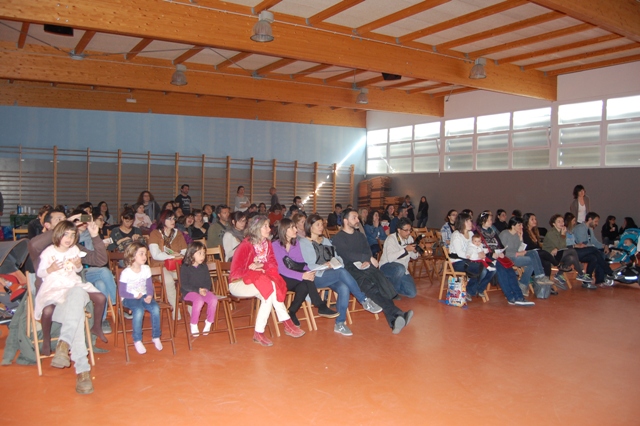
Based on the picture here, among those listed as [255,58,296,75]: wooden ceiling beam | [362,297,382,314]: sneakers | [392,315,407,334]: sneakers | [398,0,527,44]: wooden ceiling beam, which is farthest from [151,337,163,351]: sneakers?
[255,58,296,75]: wooden ceiling beam

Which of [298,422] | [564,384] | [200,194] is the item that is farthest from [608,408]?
[200,194]

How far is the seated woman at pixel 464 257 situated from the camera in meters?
6.95

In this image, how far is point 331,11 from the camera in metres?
8.16

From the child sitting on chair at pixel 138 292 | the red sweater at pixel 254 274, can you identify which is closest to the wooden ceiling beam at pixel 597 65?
the red sweater at pixel 254 274

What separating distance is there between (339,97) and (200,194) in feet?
15.0

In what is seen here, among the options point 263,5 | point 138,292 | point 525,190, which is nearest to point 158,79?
point 263,5

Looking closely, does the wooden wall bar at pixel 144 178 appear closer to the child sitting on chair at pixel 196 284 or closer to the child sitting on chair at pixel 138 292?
the child sitting on chair at pixel 196 284

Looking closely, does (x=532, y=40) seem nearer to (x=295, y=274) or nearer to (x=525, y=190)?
(x=525, y=190)

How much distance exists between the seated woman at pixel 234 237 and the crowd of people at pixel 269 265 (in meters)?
0.02

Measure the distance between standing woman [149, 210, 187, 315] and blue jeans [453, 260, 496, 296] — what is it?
136 inches

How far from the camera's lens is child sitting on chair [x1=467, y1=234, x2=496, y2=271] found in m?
6.90

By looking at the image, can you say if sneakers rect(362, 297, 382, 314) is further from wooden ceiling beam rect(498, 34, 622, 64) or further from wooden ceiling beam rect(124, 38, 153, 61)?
wooden ceiling beam rect(498, 34, 622, 64)

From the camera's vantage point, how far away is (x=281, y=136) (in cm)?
1630

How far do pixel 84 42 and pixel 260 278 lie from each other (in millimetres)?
6830
